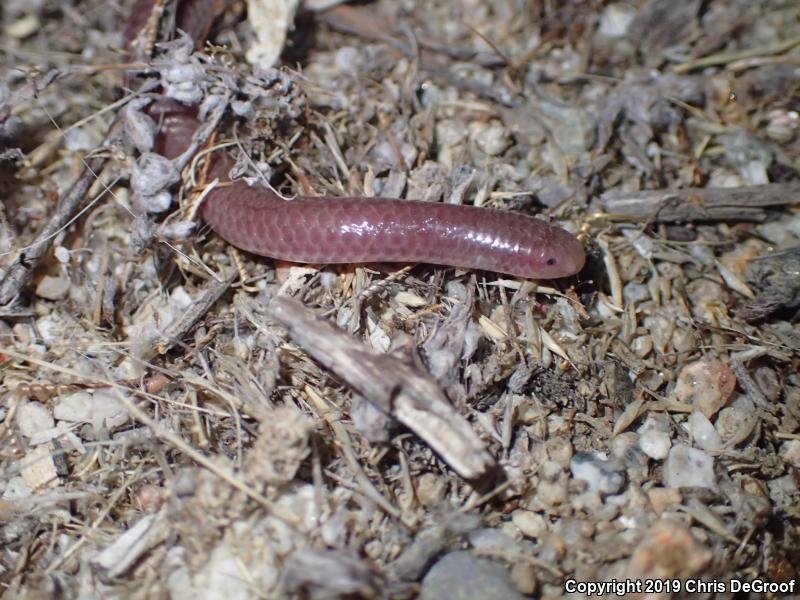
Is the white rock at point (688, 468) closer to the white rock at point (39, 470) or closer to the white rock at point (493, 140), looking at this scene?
Result: the white rock at point (493, 140)

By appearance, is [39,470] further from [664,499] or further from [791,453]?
[791,453]

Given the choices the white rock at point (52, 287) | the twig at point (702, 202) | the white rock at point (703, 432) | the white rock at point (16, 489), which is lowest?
the white rock at point (16, 489)

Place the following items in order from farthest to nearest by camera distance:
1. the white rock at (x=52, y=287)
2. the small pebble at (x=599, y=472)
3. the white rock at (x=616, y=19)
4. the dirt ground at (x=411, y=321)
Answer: the white rock at (x=616, y=19), the white rock at (x=52, y=287), the small pebble at (x=599, y=472), the dirt ground at (x=411, y=321)

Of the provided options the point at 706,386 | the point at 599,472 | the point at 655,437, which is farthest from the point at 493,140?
the point at 599,472

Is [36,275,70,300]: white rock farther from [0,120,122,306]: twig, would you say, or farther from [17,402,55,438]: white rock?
[17,402,55,438]: white rock

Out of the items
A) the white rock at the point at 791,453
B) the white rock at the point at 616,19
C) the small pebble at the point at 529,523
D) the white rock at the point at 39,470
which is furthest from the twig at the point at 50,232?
the white rock at the point at 791,453

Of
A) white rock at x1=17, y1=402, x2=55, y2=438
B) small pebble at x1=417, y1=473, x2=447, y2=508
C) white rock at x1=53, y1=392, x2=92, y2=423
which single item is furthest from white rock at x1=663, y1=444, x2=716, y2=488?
white rock at x1=17, y1=402, x2=55, y2=438
